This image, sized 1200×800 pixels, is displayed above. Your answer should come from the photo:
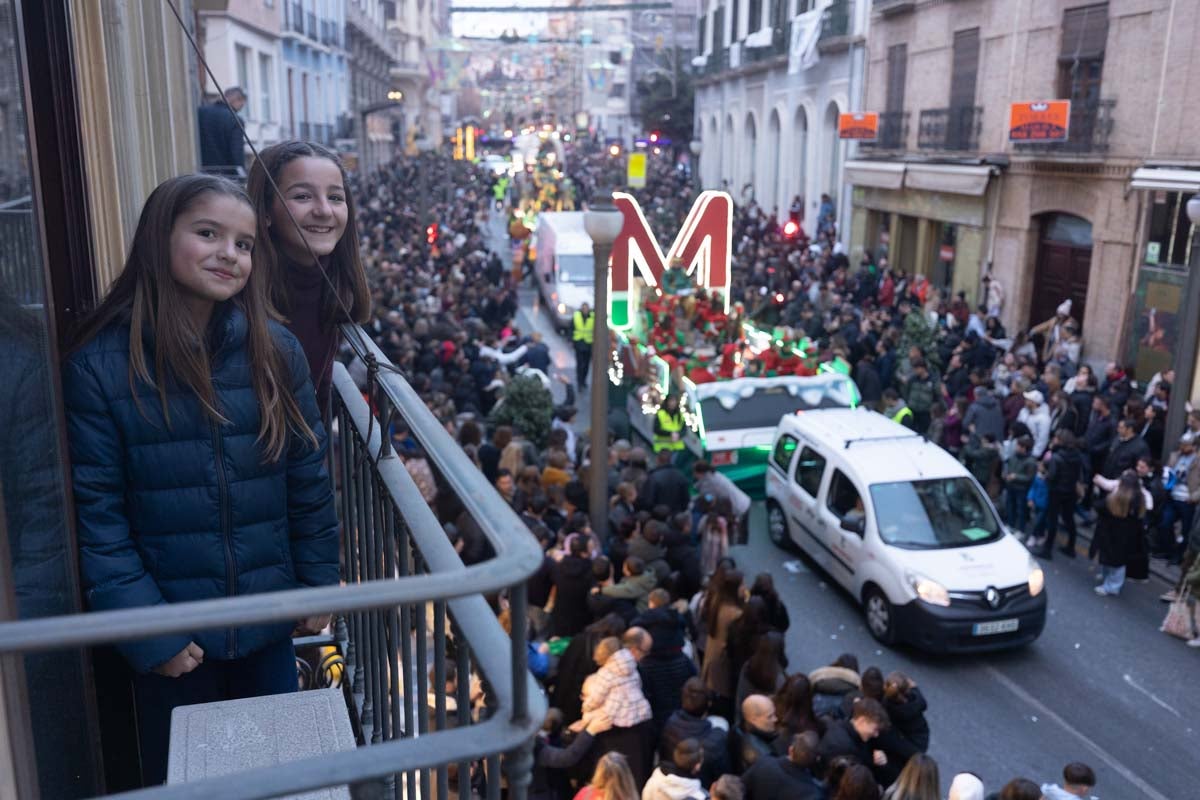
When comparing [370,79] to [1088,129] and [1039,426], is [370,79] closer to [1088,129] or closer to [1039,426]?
[1088,129]

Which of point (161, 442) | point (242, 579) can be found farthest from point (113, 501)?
point (242, 579)

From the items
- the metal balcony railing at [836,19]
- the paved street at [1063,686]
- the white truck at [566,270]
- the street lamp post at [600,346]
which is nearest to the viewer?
the paved street at [1063,686]

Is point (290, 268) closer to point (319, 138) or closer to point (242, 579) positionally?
point (242, 579)

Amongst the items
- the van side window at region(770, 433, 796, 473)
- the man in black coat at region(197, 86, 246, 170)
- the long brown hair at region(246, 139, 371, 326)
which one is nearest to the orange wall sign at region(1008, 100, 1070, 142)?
the van side window at region(770, 433, 796, 473)

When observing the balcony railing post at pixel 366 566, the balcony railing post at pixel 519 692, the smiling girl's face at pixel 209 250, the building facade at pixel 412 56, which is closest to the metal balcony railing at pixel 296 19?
the building facade at pixel 412 56

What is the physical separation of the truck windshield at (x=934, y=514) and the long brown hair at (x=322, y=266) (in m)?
7.13

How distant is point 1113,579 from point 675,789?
7066mm

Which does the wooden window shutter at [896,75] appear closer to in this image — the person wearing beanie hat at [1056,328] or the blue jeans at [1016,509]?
the person wearing beanie hat at [1056,328]

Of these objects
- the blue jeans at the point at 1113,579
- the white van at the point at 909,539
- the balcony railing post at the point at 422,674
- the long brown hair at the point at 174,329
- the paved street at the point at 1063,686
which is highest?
the long brown hair at the point at 174,329

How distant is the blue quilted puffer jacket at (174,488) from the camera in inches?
101

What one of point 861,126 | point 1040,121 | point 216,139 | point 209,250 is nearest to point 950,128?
point 861,126

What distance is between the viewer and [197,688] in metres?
2.84

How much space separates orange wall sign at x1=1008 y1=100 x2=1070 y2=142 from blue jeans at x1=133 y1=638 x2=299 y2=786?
17929 millimetres

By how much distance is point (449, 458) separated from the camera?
202cm
